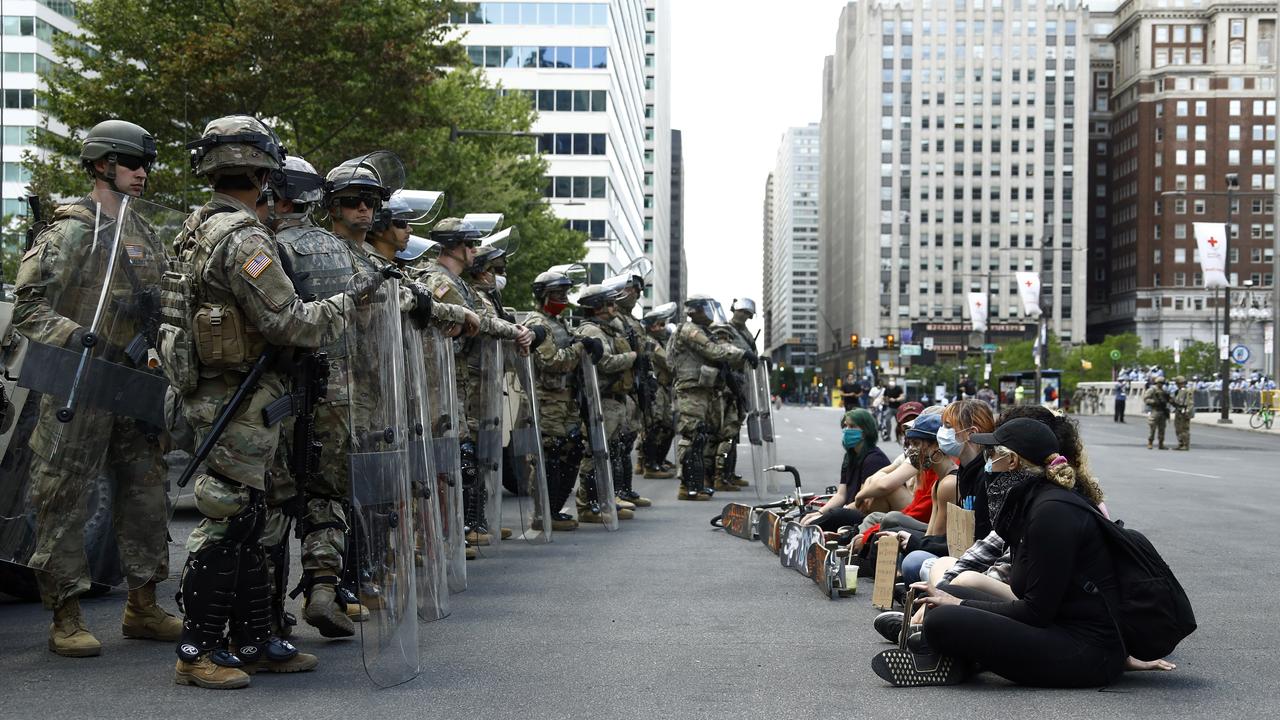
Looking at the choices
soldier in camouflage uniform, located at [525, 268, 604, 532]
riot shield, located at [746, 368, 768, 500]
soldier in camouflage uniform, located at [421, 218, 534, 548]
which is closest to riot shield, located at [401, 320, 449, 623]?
soldier in camouflage uniform, located at [421, 218, 534, 548]

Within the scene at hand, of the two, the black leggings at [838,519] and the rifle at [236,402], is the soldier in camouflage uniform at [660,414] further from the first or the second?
the rifle at [236,402]

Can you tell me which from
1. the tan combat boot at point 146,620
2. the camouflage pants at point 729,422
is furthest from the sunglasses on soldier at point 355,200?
the camouflage pants at point 729,422

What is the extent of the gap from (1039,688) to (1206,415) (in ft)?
184

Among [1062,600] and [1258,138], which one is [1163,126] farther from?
[1062,600]

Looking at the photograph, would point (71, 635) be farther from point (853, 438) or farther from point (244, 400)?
point (853, 438)

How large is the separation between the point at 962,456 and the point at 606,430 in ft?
17.9

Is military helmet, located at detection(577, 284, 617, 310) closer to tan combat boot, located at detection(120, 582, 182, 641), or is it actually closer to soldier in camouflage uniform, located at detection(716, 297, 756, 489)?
soldier in camouflage uniform, located at detection(716, 297, 756, 489)

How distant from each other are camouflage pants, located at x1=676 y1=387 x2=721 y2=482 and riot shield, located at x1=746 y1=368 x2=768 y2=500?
0.38 metres

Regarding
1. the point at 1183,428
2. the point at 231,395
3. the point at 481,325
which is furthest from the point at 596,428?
the point at 1183,428

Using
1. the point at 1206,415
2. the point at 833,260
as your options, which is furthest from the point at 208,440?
the point at 833,260

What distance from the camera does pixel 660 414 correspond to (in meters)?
17.7

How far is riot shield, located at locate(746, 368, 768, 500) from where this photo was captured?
14539 mm

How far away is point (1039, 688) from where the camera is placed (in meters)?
5.53

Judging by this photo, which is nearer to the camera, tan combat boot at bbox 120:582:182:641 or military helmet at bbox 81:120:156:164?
military helmet at bbox 81:120:156:164
